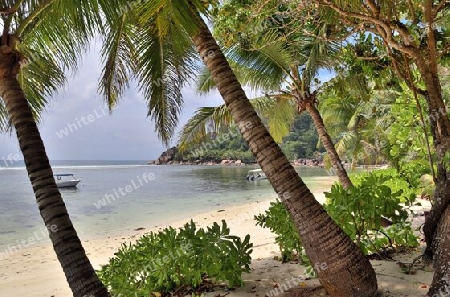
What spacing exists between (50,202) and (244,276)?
2233mm

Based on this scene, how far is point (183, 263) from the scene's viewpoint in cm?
359

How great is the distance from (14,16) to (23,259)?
10.6m

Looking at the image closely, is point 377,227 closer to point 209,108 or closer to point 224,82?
point 224,82

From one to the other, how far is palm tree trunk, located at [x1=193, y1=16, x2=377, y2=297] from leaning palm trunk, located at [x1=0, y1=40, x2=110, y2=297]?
1836mm

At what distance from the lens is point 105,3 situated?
3.02 m

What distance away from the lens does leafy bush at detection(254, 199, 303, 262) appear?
4262mm

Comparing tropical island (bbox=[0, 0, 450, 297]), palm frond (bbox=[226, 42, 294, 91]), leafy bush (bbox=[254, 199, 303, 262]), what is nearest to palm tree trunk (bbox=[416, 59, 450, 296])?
tropical island (bbox=[0, 0, 450, 297])

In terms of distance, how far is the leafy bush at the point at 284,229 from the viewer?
4.26m

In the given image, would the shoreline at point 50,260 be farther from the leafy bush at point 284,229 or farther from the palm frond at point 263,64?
the palm frond at point 263,64

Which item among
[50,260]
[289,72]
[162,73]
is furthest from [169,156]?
[162,73]

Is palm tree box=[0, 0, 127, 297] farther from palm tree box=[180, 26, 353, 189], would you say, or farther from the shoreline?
palm tree box=[180, 26, 353, 189]

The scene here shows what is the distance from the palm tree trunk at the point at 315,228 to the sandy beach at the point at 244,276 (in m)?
0.31

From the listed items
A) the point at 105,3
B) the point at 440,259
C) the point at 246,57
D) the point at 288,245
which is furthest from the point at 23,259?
Answer: the point at 440,259

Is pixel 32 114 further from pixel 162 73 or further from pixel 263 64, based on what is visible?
pixel 263 64
